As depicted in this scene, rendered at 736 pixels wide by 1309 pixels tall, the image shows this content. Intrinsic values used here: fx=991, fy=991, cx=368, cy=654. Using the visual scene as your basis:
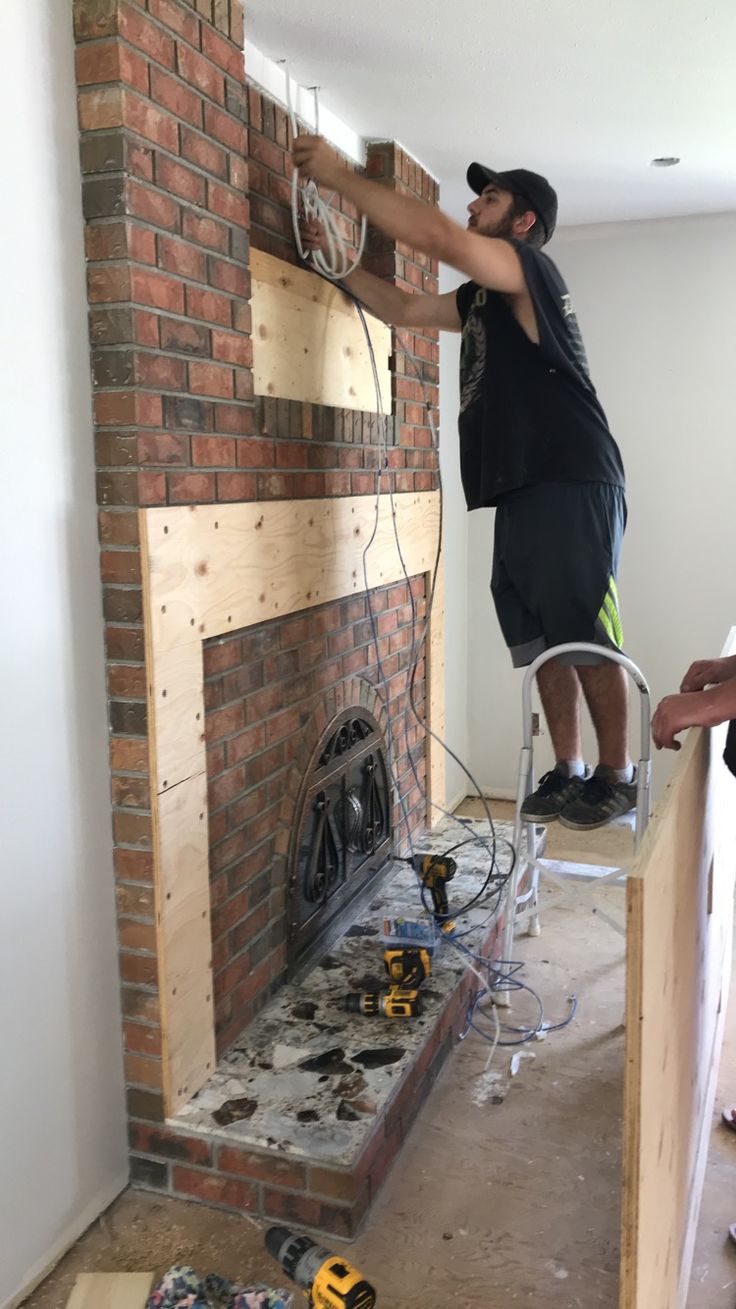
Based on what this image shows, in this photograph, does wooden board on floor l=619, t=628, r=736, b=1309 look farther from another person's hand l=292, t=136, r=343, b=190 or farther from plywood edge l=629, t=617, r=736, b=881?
another person's hand l=292, t=136, r=343, b=190

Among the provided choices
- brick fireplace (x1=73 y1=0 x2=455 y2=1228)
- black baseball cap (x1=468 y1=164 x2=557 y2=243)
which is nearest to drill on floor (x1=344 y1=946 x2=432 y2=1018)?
brick fireplace (x1=73 y1=0 x2=455 y2=1228)

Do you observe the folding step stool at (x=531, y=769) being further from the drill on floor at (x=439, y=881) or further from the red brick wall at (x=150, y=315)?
the red brick wall at (x=150, y=315)

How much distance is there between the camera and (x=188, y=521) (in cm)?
187

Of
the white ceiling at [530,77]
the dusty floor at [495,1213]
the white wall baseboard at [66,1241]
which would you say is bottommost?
the dusty floor at [495,1213]

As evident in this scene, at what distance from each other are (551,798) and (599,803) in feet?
0.39

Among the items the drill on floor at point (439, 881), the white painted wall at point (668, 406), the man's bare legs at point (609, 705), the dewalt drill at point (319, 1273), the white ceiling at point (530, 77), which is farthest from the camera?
the white painted wall at point (668, 406)

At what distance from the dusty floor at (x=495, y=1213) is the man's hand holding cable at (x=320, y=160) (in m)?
2.14

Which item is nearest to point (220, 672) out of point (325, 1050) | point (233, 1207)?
point (325, 1050)

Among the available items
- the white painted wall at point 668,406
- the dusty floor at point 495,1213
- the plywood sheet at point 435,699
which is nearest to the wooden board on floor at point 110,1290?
the dusty floor at point 495,1213

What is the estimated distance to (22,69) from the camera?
1539 millimetres

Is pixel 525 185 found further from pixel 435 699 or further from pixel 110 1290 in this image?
pixel 110 1290

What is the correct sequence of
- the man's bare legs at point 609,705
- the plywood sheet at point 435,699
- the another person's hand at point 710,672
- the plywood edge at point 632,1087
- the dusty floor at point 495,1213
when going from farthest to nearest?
the plywood sheet at point 435,699, the man's bare legs at point 609,705, the another person's hand at point 710,672, the dusty floor at point 495,1213, the plywood edge at point 632,1087

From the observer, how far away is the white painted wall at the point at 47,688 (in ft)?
5.12

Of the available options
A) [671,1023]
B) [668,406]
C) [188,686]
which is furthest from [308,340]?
[668,406]
